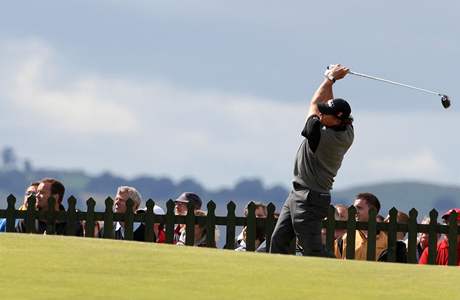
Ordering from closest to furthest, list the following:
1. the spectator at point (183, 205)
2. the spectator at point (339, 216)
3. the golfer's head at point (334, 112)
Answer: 1. the golfer's head at point (334, 112)
2. the spectator at point (339, 216)
3. the spectator at point (183, 205)

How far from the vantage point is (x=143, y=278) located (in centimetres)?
744

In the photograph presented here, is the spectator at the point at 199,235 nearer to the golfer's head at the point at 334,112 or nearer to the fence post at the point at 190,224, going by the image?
the fence post at the point at 190,224

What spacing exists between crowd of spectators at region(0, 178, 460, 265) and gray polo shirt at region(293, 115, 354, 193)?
3.52 metres

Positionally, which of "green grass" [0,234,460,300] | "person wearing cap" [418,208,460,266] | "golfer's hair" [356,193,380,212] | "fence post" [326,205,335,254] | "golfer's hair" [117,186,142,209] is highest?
"golfer's hair" [117,186,142,209]

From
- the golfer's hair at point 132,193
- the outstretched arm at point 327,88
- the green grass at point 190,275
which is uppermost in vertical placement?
the outstretched arm at point 327,88

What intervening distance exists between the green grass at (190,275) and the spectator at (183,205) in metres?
8.59

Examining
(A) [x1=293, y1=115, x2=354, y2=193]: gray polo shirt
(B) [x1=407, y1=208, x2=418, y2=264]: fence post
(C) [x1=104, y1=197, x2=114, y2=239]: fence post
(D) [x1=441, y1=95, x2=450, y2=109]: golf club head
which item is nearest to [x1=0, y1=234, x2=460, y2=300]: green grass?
(A) [x1=293, y1=115, x2=354, y2=193]: gray polo shirt

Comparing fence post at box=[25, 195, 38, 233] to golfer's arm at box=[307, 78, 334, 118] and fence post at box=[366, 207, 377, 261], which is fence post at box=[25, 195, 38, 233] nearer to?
fence post at box=[366, 207, 377, 261]

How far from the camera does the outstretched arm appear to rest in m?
12.2

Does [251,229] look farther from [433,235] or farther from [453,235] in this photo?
[453,235]

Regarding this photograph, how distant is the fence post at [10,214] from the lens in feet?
62.8

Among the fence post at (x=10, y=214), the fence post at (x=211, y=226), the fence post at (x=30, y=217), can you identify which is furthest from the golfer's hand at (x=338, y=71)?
the fence post at (x=10, y=214)

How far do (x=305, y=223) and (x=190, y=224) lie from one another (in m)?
6.05

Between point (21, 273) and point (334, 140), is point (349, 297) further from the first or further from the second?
point (334, 140)
